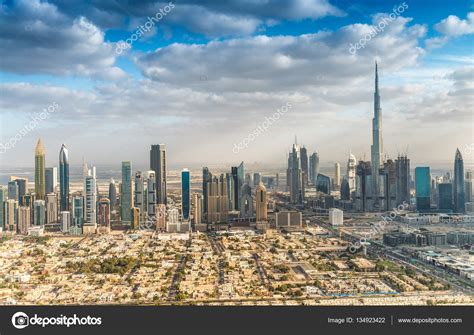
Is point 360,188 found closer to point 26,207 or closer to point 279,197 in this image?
point 279,197

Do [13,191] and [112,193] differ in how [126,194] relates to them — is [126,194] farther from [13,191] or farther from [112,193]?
[13,191]

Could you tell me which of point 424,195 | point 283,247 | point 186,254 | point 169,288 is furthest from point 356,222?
point 169,288

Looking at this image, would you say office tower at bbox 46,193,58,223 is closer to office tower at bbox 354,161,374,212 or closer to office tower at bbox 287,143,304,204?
office tower at bbox 287,143,304,204

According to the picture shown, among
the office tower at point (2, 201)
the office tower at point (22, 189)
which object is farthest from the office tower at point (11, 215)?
the office tower at point (22, 189)

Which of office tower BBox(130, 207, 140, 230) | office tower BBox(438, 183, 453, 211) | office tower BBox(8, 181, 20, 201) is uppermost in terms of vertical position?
office tower BBox(8, 181, 20, 201)

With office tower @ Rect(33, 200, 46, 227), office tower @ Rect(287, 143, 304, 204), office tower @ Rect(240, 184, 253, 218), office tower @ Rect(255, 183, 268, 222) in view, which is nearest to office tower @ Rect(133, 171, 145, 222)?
office tower @ Rect(33, 200, 46, 227)
